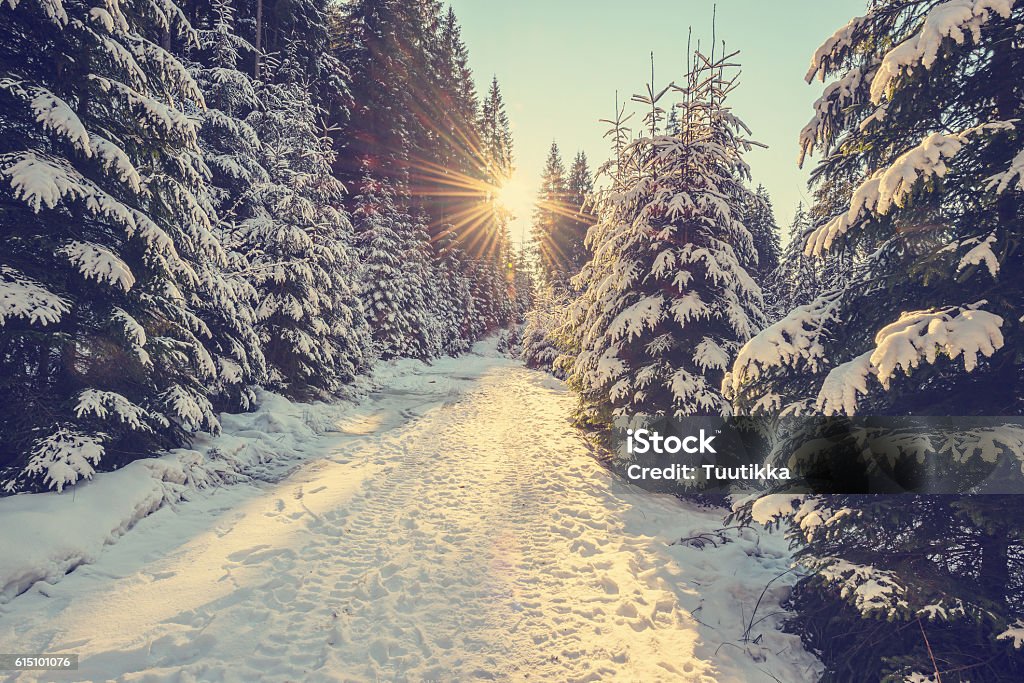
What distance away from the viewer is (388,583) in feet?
16.5

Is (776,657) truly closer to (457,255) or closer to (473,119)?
(457,255)

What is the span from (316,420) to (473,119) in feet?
154

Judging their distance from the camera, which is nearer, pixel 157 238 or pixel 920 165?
pixel 920 165

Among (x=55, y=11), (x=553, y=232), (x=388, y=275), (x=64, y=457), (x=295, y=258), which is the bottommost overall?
(x=64, y=457)

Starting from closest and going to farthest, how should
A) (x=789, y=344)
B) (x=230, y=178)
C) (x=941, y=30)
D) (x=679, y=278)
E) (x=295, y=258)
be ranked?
(x=941, y=30) < (x=789, y=344) < (x=679, y=278) < (x=295, y=258) < (x=230, y=178)

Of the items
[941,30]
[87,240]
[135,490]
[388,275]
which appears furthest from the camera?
[388,275]

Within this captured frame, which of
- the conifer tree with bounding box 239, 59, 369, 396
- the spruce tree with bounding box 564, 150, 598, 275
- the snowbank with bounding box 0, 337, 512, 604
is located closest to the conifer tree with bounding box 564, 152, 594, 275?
the spruce tree with bounding box 564, 150, 598, 275

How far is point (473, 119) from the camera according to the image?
50.4m

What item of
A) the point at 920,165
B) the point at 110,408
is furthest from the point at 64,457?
the point at 920,165

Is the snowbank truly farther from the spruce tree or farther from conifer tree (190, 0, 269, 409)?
the spruce tree

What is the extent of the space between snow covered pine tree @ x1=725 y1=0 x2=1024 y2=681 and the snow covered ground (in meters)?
1.15

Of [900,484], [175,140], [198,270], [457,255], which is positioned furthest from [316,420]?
[457,255]

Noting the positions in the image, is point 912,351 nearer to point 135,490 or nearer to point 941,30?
point 941,30

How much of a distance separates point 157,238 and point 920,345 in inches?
330
